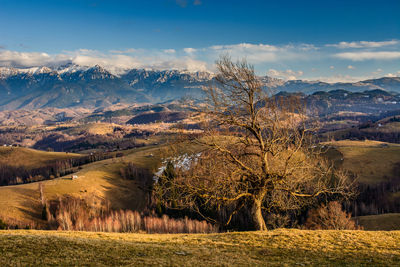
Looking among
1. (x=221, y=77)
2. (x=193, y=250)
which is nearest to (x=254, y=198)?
(x=193, y=250)

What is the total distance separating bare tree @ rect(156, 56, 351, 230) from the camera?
76.2 feet

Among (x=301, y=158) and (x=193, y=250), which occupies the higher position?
(x=301, y=158)

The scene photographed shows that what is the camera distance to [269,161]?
1032 inches

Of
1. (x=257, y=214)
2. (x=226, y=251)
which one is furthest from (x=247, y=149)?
(x=226, y=251)

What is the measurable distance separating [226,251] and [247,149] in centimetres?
977

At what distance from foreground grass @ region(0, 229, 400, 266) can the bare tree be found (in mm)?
3433

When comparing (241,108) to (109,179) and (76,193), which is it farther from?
(109,179)

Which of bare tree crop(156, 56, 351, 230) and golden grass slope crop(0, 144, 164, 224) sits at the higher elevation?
bare tree crop(156, 56, 351, 230)

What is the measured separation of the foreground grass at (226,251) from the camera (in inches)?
693

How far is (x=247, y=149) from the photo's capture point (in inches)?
1037

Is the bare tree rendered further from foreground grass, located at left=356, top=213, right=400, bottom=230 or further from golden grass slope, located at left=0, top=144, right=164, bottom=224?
golden grass slope, located at left=0, top=144, right=164, bottom=224

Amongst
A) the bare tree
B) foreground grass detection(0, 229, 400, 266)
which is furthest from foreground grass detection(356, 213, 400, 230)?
the bare tree

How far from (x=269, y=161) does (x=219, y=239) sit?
29.5 ft

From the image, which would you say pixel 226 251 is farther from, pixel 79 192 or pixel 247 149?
pixel 79 192
